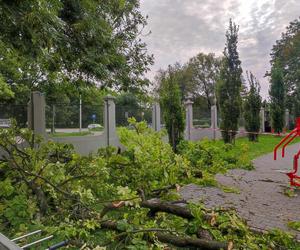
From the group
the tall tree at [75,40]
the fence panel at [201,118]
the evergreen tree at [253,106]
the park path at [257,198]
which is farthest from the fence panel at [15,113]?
the evergreen tree at [253,106]

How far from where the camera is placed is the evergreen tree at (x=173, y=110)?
10.1 meters

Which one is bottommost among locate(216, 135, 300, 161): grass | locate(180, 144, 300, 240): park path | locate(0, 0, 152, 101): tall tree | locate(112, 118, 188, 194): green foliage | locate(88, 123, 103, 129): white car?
locate(180, 144, 300, 240): park path

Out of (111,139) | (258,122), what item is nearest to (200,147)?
(111,139)

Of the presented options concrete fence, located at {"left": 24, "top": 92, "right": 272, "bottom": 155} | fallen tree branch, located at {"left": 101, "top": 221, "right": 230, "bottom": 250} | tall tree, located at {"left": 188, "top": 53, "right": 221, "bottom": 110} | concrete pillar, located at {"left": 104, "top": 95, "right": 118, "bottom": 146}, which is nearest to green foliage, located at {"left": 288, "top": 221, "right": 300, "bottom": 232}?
fallen tree branch, located at {"left": 101, "top": 221, "right": 230, "bottom": 250}

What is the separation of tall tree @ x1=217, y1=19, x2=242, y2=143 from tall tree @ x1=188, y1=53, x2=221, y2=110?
27.8 m

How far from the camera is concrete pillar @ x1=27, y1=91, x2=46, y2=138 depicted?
759 cm

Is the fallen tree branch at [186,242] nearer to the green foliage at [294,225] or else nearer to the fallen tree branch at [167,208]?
the fallen tree branch at [167,208]

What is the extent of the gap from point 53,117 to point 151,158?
14.7 ft

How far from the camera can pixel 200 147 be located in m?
7.89

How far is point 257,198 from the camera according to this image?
17.2 ft

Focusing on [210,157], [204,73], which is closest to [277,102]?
[210,157]

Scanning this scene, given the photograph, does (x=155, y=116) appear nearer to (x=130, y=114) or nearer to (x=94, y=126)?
(x=130, y=114)

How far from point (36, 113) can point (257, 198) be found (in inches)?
228

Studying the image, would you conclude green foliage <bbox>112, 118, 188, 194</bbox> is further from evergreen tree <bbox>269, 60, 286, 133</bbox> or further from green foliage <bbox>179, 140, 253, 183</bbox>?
evergreen tree <bbox>269, 60, 286, 133</bbox>
